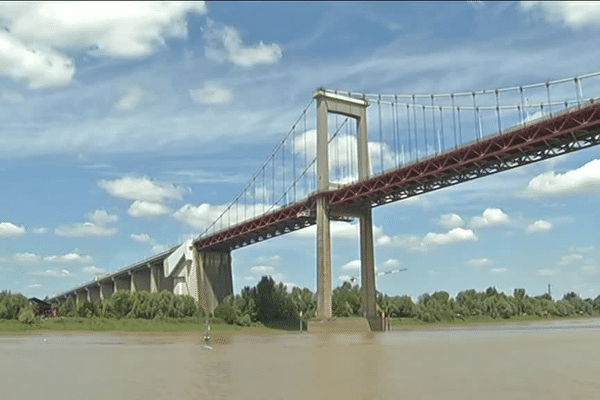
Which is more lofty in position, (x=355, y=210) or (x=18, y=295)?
(x=355, y=210)

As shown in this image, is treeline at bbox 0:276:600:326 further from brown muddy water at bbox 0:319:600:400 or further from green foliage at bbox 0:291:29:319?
brown muddy water at bbox 0:319:600:400

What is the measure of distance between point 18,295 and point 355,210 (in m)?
34.1

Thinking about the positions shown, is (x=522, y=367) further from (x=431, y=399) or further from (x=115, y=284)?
(x=115, y=284)

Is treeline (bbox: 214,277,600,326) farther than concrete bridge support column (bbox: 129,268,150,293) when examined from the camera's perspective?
No

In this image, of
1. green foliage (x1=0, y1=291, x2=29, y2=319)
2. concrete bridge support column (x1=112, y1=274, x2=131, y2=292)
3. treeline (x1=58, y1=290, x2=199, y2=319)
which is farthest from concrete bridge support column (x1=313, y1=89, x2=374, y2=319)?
concrete bridge support column (x1=112, y1=274, x2=131, y2=292)

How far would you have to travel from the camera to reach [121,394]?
16312 millimetres

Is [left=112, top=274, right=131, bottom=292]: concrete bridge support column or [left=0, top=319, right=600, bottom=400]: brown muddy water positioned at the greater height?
[left=112, top=274, right=131, bottom=292]: concrete bridge support column

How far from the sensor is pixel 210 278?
81812mm

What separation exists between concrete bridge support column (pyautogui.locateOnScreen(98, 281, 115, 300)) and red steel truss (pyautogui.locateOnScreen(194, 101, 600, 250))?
36836mm

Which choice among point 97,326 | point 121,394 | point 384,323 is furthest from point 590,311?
point 121,394

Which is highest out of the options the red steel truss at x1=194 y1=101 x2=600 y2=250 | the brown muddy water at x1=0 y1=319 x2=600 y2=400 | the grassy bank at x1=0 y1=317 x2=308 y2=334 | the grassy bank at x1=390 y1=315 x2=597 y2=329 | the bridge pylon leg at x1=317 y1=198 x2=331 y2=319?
the red steel truss at x1=194 y1=101 x2=600 y2=250

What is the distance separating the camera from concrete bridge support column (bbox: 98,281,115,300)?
101188 mm

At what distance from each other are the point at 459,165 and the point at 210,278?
3990 centimetres

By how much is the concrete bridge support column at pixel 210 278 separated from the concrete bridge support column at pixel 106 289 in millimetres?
24225
